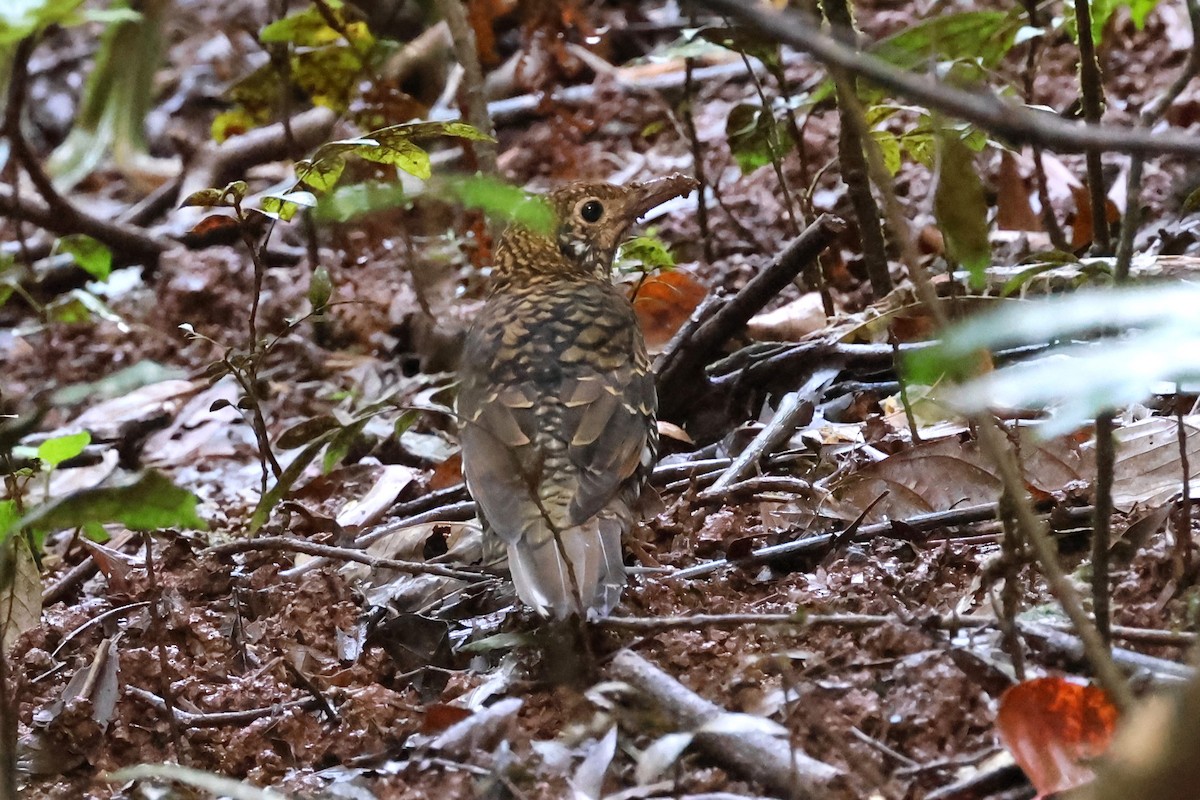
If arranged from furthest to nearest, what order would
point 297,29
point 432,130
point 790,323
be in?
point 297,29
point 790,323
point 432,130

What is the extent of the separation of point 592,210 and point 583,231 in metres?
0.07

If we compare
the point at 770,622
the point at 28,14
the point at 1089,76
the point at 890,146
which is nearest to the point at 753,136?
the point at 890,146

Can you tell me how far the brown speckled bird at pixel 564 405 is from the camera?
8.75 feet

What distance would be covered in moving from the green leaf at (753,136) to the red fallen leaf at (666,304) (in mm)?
517

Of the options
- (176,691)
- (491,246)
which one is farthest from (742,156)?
(176,691)

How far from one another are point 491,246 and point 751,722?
3.06 m

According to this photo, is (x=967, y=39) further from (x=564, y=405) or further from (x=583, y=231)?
(x=564, y=405)

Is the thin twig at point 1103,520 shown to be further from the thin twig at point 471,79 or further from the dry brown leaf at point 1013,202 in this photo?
the dry brown leaf at point 1013,202

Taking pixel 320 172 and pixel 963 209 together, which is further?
pixel 320 172

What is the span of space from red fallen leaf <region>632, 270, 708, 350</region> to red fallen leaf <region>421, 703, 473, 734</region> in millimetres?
2258

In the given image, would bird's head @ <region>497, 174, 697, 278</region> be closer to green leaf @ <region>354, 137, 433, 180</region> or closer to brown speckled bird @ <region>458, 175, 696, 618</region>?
brown speckled bird @ <region>458, 175, 696, 618</region>

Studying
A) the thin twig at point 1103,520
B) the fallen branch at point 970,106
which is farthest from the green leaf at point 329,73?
the fallen branch at point 970,106

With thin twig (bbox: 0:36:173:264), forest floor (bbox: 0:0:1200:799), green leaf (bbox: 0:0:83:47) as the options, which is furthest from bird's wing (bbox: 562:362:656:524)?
green leaf (bbox: 0:0:83:47)

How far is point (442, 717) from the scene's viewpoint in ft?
7.86
